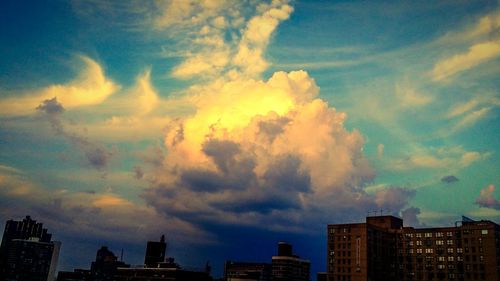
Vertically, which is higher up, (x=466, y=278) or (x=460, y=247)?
(x=460, y=247)

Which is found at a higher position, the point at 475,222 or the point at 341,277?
the point at 475,222

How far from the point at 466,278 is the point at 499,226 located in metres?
24.9

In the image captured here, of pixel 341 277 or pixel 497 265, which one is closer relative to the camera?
pixel 497 265

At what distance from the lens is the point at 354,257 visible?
7859 inches

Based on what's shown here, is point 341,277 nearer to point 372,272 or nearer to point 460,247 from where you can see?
point 372,272

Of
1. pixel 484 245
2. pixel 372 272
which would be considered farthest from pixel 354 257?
pixel 484 245

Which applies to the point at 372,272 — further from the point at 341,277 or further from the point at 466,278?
the point at 466,278

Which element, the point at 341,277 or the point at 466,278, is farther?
the point at 341,277

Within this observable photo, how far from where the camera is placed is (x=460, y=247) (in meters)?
193

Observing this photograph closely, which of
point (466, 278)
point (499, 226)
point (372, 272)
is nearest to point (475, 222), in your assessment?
point (499, 226)

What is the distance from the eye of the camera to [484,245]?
187m

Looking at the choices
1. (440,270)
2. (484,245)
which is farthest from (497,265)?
(440,270)

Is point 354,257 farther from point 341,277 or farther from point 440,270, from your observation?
point 440,270

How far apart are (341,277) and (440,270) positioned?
41.0 m
